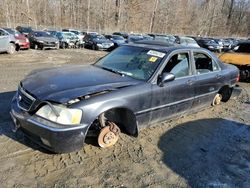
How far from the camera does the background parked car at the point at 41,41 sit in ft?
63.6

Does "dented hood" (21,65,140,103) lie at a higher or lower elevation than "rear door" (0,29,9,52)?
higher

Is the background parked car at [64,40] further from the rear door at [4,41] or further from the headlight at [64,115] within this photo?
the headlight at [64,115]

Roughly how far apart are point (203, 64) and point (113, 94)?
2686mm

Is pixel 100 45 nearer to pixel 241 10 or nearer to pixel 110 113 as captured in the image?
pixel 110 113

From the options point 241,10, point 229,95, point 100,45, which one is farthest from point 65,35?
point 241,10

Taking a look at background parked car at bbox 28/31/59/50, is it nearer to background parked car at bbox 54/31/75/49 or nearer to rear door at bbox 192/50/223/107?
background parked car at bbox 54/31/75/49

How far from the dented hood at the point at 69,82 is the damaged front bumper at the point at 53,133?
Answer: 31 centimetres

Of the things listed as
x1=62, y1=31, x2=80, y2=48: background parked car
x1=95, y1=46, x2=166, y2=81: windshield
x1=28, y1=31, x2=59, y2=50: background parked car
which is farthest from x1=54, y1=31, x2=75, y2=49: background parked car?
x1=95, y1=46, x2=166, y2=81: windshield

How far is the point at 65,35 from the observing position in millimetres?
23719

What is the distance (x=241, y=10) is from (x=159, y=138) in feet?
229

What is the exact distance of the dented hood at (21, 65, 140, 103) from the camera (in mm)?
3438

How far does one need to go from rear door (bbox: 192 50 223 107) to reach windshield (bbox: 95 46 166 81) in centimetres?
101

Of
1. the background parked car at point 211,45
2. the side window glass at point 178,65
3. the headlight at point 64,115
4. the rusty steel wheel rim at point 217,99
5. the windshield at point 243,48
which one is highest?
the side window glass at point 178,65

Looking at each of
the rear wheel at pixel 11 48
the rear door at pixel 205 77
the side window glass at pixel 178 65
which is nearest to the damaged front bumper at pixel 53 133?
the side window glass at pixel 178 65
